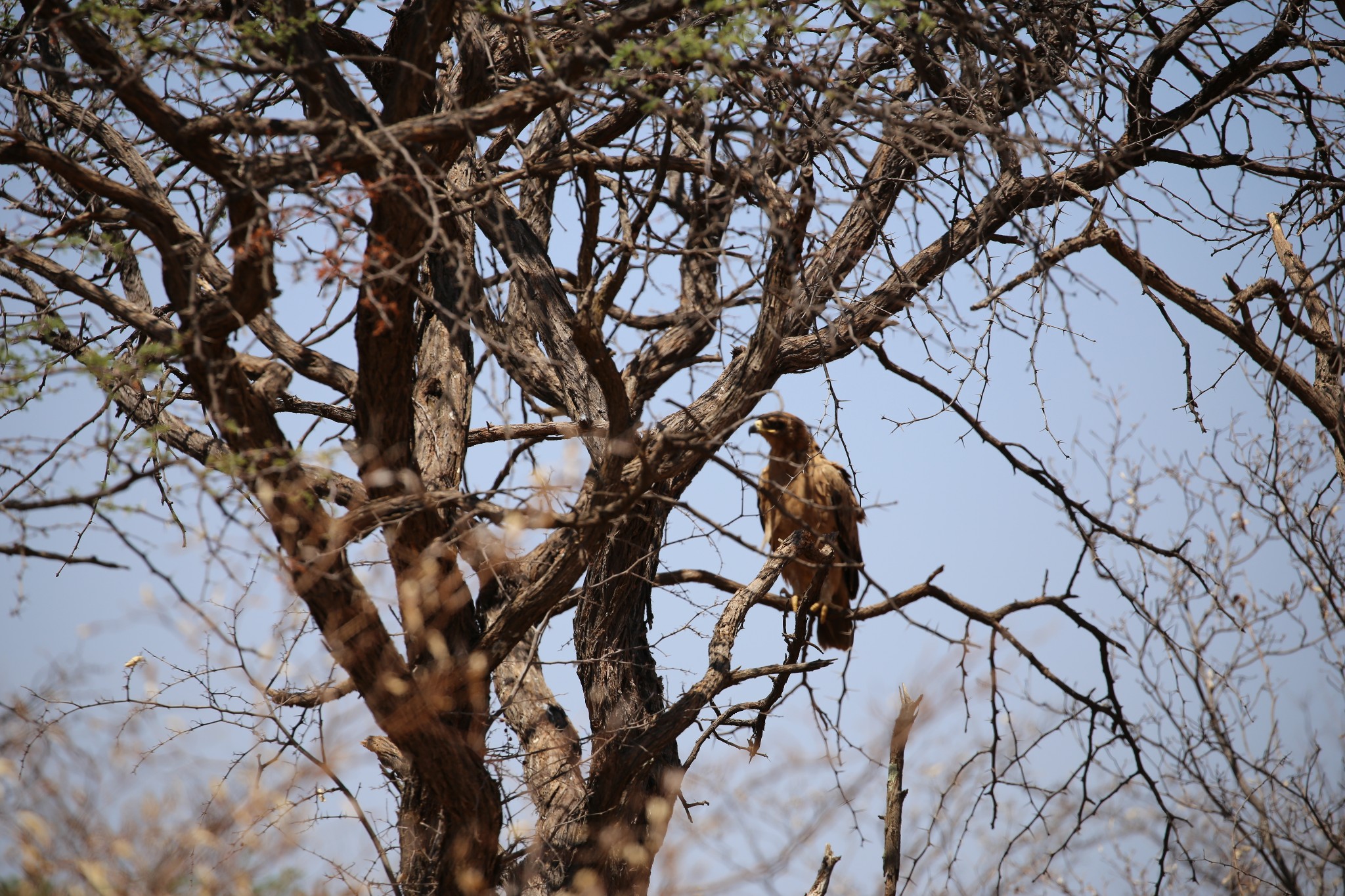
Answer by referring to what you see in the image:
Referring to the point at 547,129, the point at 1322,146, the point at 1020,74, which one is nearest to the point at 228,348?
the point at 547,129

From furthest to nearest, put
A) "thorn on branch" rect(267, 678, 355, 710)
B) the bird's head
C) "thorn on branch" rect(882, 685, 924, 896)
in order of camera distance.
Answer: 1. the bird's head
2. "thorn on branch" rect(882, 685, 924, 896)
3. "thorn on branch" rect(267, 678, 355, 710)

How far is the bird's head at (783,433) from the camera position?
6.17 m

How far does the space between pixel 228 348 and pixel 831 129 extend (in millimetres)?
2199

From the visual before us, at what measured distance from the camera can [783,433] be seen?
20.7 feet

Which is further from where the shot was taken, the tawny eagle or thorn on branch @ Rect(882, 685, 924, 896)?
the tawny eagle

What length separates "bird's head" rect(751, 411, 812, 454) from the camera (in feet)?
20.2

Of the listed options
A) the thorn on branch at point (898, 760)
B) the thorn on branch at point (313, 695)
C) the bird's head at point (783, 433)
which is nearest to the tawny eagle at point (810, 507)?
the bird's head at point (783, 433)

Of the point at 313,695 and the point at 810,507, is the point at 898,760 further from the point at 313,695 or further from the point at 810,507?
the point at 313,695

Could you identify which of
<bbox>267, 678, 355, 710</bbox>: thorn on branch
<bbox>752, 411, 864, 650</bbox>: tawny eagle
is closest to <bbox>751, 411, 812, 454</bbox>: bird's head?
<bbox>752, 411, 864, 650</bbox>: tawny eagle

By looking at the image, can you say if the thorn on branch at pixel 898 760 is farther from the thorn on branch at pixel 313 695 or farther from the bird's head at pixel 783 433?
the thorn on branch at pixel 313 695

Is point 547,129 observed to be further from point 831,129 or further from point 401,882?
point 401,882

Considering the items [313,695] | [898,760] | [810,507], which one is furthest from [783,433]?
[313,695]

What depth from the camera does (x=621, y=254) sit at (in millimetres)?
3768

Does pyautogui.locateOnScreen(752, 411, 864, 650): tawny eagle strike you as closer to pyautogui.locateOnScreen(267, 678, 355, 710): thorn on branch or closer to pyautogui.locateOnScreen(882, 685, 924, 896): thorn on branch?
pyautogui.locateOnScreen(882, 685, 924, 896): thorn on branch
